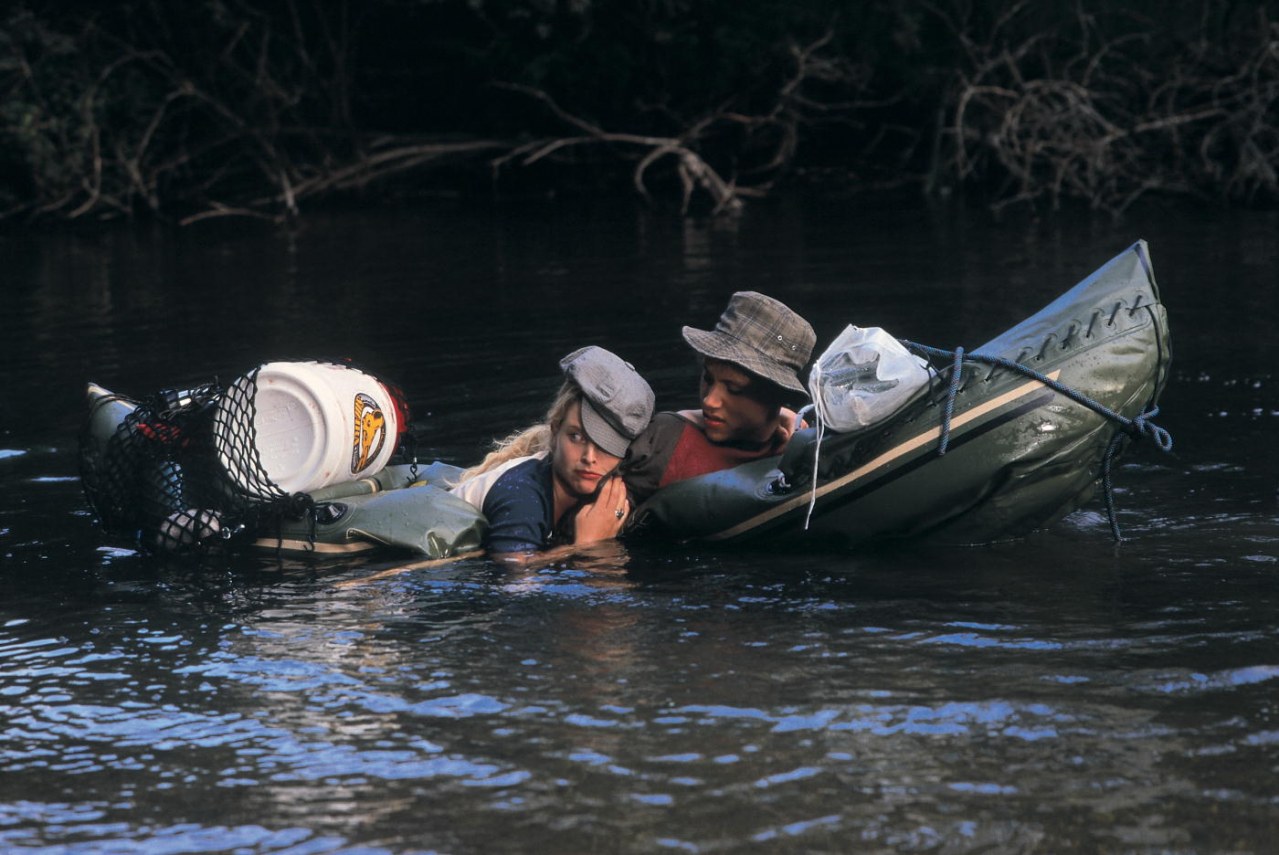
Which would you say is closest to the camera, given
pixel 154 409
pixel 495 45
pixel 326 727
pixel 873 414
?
pixel 326 727

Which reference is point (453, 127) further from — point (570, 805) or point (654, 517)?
point (570, 805)

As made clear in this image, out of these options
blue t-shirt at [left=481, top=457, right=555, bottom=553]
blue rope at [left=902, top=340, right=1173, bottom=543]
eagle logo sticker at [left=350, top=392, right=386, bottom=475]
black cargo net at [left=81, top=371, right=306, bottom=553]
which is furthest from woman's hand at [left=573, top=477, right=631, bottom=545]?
blue rope at [left=902, top=340, right=1173, bottom=543]

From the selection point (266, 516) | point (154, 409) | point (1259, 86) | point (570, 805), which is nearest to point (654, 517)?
point (266, 516)

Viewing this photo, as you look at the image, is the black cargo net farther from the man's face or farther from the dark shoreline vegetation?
the dark shoreline vegetation

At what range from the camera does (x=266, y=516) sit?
557 cm

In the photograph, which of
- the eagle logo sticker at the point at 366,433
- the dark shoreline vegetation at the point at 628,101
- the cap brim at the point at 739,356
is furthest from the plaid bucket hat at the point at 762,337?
the dark shoreline vegetation at the point at 628,101

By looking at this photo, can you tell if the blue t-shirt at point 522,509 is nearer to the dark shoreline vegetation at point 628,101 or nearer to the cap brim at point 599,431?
the cap brim at point 599,431

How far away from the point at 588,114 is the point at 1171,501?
1312cm

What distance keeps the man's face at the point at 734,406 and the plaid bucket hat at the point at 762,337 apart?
70 mm

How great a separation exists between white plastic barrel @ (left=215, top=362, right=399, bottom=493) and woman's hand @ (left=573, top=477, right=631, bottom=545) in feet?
2.48

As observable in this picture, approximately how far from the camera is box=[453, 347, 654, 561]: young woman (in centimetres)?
537

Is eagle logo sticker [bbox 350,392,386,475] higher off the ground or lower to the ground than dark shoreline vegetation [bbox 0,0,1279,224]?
lower

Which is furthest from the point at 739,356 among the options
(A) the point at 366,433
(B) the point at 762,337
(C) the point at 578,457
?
(A) the point at 366,433

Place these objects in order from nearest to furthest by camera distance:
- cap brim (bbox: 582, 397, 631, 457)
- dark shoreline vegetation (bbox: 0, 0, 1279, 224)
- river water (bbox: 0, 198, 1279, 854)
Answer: river water (bbox: 0, 198, 1279, 854), cap brim (bbox: 582, 397, 631, 457), dark shoreline vegetation (bbox: 0, 0, 1279, 224)
